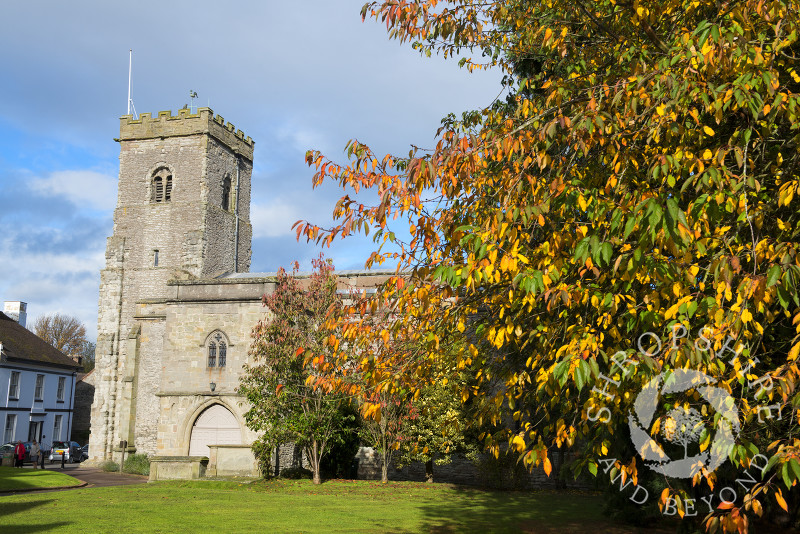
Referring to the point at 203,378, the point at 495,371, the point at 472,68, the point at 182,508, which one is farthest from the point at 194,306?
the point at 495,371

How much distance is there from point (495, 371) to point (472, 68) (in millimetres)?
5855

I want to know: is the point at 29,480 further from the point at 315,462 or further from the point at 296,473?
the point at 315,462

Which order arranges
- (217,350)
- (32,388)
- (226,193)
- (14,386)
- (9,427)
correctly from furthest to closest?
1. (32,388)
2. (226,193)
3. (14,386)
4. (9,427)
5. (217,350)

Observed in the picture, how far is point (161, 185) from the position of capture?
4144 centimetres

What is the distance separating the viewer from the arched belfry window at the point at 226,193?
141 ft

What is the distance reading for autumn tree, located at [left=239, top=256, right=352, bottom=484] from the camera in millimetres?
22516

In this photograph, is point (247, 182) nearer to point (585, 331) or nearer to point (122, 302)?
point (122, 302)

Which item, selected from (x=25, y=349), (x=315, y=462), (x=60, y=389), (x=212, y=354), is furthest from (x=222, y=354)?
(x=60, y=389)

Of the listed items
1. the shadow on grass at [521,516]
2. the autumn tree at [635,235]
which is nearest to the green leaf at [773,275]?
the autumn tree at [635,235]

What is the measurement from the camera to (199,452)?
26.7 metres

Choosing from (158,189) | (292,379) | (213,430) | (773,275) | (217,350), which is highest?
(158,189)

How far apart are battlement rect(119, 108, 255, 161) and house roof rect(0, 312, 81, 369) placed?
1505 centimetres

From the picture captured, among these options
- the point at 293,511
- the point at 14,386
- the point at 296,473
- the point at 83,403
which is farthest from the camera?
the point at 83,403

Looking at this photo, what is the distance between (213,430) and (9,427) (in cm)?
2406
